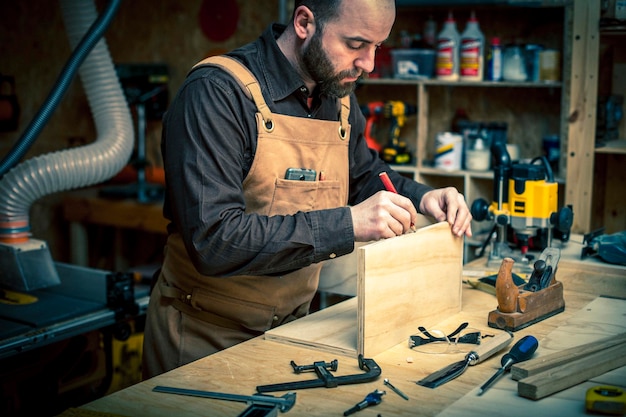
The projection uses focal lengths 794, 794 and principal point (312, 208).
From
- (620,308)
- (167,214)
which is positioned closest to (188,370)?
(167,214)

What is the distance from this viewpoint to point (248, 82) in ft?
6.18

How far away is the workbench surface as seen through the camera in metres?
1.37

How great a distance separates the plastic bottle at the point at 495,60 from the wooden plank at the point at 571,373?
240 cm

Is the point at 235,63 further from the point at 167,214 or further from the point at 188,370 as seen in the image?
the point at 188,370

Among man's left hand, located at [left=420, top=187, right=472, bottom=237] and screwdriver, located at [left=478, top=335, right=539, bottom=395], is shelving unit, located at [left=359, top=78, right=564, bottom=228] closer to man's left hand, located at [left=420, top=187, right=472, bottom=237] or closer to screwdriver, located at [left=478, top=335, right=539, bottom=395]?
man's left hand, located at [left=420, top=187, right=472, bottom=237]

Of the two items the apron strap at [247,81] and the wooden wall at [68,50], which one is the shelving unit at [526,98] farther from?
the apron strap at [247,81]

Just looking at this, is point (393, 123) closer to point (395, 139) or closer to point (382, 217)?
point (395, 139)

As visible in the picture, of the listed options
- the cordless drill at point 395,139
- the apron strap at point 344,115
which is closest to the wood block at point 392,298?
the apron strap at point 344,115

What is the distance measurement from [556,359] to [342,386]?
1.37 ft

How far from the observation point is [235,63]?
192cm

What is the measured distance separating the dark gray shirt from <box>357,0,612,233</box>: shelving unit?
1.98 m

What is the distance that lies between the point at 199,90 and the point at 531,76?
2379 millimetres

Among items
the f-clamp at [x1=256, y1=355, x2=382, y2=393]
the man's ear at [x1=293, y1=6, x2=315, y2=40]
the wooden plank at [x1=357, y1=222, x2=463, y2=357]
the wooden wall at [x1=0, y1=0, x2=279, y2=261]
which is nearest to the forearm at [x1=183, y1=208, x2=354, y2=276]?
the wooden plank at [x1=357, y1=222, x2=463, y2=357]

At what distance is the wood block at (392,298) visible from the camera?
5.34 ft
